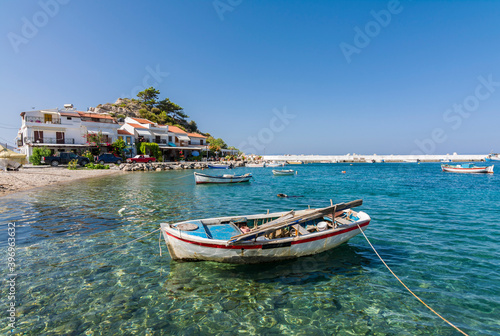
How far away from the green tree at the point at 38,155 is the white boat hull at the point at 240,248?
45.0 meters

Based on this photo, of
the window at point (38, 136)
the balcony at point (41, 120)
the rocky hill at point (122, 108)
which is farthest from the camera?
the rocky hill at point (122, 108)

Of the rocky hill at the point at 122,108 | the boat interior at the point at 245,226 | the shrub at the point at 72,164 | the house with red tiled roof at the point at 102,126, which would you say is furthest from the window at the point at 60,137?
the boat interior at the point at 245,226

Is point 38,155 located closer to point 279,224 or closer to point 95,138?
point 95,138

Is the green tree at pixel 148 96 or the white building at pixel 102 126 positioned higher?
the green tree at pixel 148 96

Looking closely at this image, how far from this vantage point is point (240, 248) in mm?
7160

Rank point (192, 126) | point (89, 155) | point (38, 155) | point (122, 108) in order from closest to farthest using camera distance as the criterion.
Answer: point (38, 155) < point (89, 155) < point (122, 108) < point (192, 126)

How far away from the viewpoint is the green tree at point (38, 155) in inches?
1519

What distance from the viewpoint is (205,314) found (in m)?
5.47

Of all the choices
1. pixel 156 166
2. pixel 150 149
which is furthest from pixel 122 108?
pixel 156 166

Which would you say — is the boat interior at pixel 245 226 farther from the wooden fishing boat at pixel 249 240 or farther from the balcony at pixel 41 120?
the balcony at pixel 41 120

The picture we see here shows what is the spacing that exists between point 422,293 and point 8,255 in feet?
44.0

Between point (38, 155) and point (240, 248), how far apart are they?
1868 inches

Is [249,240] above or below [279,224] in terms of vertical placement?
below

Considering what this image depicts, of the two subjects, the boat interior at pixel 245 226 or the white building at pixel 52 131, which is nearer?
the boat interior at pixel 245 226
